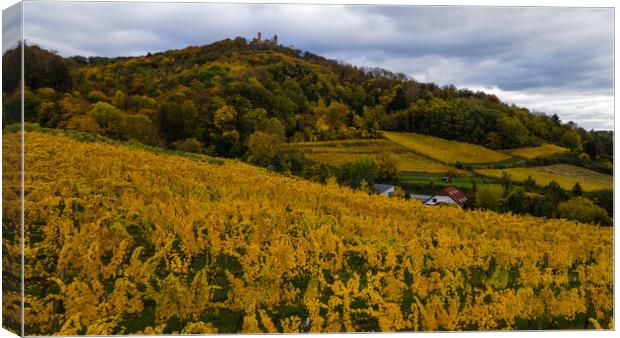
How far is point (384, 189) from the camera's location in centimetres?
909

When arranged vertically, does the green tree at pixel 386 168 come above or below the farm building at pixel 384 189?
above

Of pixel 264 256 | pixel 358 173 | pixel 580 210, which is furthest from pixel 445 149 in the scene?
pixel 264 256

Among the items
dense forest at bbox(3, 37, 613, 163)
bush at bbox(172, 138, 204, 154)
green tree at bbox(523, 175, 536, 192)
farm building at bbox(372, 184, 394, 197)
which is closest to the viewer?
dense forest at bbox(3, 37, 613, 163)

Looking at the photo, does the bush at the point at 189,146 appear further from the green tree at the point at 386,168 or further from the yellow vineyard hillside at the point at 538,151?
the yellow vineyard hillside at the point at 538,151

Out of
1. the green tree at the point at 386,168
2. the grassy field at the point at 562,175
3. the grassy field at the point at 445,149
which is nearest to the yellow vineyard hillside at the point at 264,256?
the green tree at the point at 386,168

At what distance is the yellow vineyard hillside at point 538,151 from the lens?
9258 millimetres

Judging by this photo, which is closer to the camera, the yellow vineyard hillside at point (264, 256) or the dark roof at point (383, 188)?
the yellow vineyard hillside at point (264, 256)

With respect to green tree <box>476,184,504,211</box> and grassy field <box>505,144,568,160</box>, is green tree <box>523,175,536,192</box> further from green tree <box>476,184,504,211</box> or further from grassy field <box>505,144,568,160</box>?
green tree <box>476,184,504,211</box>

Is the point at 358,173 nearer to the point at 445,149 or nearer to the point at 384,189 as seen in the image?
the point at 384,189

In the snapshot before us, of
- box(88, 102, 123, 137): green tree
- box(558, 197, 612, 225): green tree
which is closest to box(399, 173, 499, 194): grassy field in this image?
box(558, 197, 612, 225): green tree

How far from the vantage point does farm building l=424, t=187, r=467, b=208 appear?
908cm

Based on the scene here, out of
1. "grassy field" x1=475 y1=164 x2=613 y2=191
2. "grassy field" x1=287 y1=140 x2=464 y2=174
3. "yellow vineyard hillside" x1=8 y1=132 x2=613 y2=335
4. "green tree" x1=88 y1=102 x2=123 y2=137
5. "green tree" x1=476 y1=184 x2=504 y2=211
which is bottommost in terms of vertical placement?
"yellow vineyard hillside" x1=8 y1=132 x2=613 y2=335

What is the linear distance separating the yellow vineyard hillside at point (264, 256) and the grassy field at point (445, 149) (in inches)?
32.6

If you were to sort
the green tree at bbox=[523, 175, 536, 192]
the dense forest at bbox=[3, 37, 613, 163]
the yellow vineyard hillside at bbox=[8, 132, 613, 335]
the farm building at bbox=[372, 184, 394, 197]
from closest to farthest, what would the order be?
the yellow vineyard hillside at bbox=[8, 132, 613, 335] < the dense forest at bbox=[3, 37, 613, 163] < the farm building at bbox=[372, 184, 394, 197] < the green tree at bbox=[523, 175, 536, 192]
